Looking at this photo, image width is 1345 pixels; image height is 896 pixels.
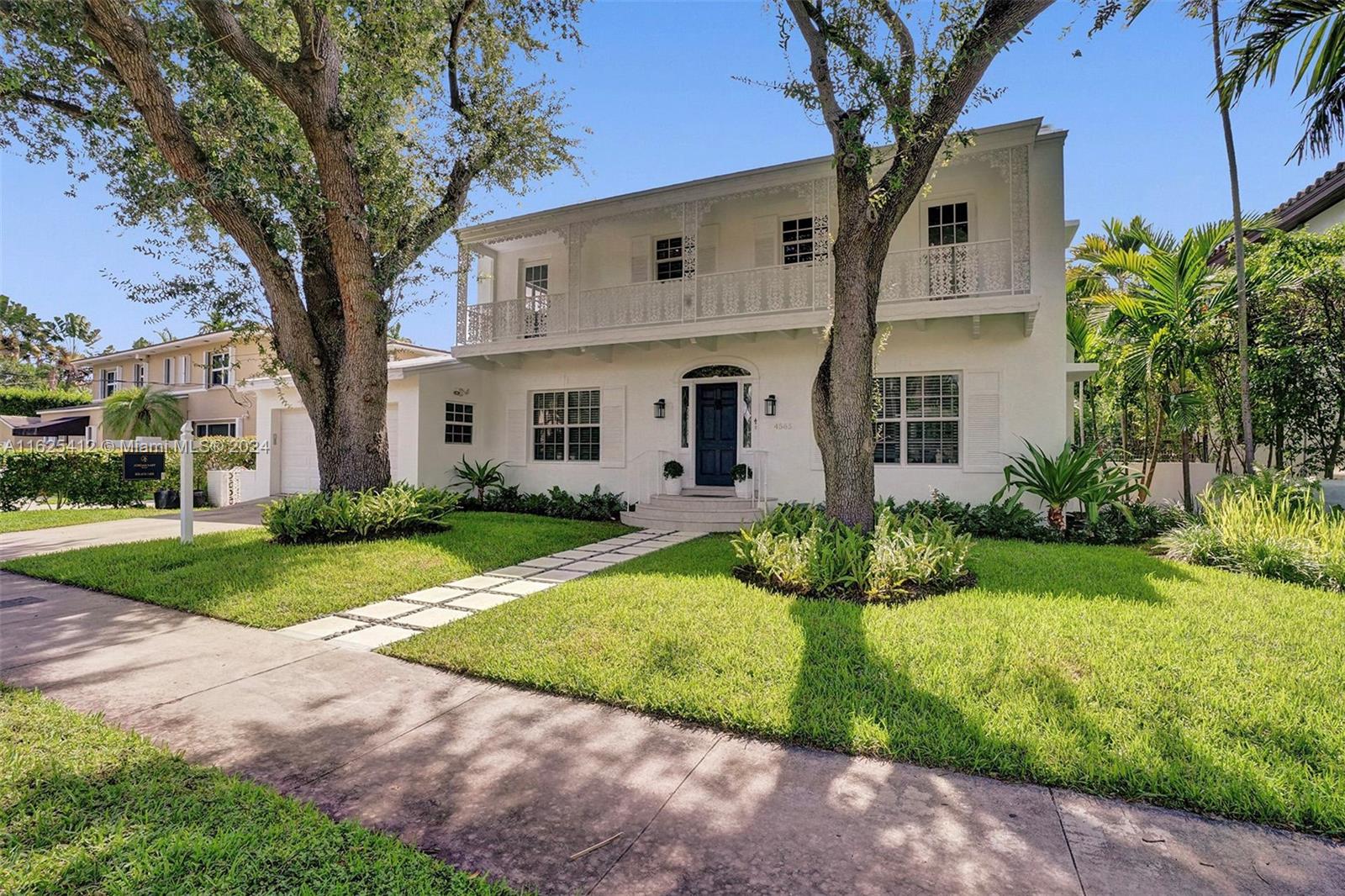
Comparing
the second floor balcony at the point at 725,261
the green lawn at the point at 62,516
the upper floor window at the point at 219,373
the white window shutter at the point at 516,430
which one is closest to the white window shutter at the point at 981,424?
the second floor balcony at the point at 725,261

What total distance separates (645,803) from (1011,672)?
244 cm

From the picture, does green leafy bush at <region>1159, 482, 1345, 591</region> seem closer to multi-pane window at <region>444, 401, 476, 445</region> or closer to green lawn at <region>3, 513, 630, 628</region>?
green lawn at <region>3, 513, 630, 628</region>

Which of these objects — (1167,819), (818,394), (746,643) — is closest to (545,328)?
(818,394)

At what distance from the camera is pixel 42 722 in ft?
10.5

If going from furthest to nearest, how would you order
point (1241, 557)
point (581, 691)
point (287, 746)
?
point (1241, 557) → point (581, 691) → point (287, 746)

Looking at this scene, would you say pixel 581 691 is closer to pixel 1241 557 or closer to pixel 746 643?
pixel 746 643

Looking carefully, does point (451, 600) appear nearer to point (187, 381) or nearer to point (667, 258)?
point (667, 258)

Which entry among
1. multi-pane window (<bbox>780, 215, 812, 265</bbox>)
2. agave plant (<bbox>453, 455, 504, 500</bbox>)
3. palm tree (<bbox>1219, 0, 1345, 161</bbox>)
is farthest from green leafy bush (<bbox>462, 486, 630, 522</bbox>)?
palm tree (<bbox>1219, 0, 1345, 161</bbox>)

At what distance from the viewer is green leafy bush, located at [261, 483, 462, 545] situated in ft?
27.1

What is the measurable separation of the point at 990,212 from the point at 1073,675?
877 centimetres

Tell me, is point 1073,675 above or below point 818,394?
below

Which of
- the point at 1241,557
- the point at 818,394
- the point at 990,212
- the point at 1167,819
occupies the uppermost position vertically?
the point at 990,212

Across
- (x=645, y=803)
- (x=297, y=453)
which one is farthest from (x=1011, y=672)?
(x=297, y=453)

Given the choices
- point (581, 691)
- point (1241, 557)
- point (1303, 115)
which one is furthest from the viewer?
point (1303, 115)
